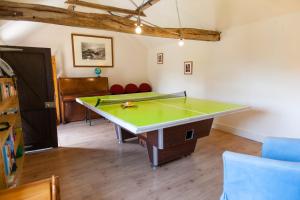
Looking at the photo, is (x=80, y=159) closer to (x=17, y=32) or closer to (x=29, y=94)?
(x=29, y=94)

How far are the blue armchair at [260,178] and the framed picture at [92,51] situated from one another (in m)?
5.17

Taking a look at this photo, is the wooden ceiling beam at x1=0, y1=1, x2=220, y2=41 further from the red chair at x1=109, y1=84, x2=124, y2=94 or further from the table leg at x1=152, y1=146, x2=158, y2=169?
the red chair at x1=109, y1=84, x2=124, y2=94

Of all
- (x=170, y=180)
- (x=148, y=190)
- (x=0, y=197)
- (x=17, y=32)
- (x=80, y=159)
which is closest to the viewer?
(x=0, y=197)

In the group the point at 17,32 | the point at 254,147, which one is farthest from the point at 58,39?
the point at 254,147

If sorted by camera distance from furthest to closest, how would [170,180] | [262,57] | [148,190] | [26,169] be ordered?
[262,57], [26,169], [170,180], [148,190]

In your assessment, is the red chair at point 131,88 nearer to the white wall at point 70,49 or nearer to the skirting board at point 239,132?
the white wall at point 70,49

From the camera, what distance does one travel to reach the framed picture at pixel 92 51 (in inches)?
215

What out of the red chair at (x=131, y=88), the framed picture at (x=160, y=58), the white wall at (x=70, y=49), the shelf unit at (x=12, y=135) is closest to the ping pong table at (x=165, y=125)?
the shelf unit at (x=12, y=135)

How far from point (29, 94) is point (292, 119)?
439 cm

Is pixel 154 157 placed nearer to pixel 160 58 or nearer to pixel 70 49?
pixel 160 58

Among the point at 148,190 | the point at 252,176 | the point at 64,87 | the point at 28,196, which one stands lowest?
the point at 148,190

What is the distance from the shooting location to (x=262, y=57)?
A: 3.50 meters

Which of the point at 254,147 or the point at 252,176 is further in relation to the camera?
the point at 254,147

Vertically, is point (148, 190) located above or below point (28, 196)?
below
